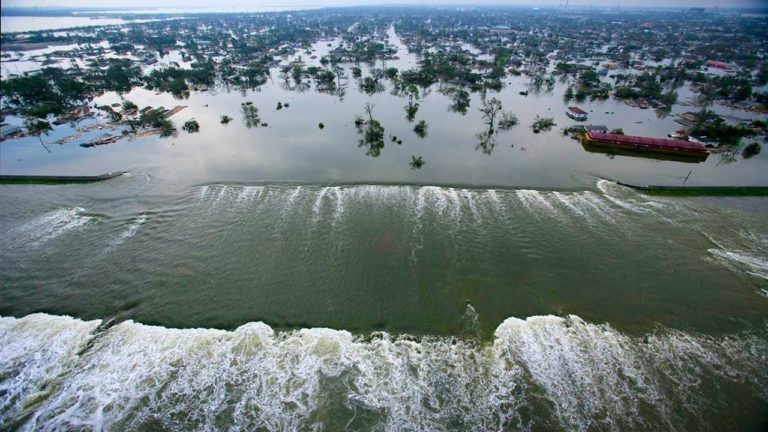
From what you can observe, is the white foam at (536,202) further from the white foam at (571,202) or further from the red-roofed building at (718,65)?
the red-roofed building at (718,65)

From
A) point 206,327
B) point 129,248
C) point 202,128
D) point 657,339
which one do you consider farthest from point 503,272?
point 202,128

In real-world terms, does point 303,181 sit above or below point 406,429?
above

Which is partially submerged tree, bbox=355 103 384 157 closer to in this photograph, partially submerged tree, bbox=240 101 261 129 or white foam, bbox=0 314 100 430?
partially submerged tree, bbox=240 101 261 129

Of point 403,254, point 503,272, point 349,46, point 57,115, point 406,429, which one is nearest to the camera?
point 406,429

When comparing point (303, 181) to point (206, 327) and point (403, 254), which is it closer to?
point (403, 254)

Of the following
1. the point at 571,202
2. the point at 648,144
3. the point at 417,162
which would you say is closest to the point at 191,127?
the point at 417,162

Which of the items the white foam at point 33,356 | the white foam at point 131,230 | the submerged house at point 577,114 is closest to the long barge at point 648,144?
the submerged house at point 577,114

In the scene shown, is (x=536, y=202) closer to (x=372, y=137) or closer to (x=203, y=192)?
(x=372, y=137)
